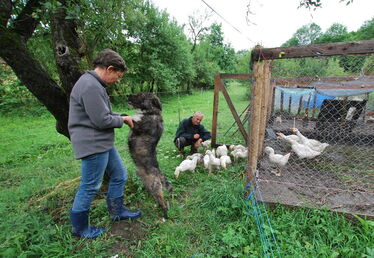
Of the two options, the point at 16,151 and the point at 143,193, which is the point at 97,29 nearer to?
the point at 143,193

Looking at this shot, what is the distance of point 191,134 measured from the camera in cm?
479

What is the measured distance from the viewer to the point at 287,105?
29.5ft

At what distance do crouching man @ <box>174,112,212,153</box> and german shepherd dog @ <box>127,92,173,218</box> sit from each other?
195 centimetres

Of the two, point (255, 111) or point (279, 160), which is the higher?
point (255, 111)

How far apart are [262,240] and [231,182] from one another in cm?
120

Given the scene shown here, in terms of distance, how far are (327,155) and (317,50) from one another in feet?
11.1

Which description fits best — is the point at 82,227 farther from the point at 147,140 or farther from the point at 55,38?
the point at 55,38

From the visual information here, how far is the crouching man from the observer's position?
4652mm

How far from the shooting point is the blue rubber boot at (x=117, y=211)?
2520mm

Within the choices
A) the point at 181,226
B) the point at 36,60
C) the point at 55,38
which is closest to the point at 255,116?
the point at 181,226

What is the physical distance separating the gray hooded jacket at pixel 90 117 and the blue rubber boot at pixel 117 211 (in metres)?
0.87

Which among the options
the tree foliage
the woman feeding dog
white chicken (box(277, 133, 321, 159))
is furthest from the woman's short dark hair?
white chicken (box(277, 133, 321, 159))

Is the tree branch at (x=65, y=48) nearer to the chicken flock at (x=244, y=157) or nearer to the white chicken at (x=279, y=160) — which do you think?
the chicken flock at (x=244, y=157)

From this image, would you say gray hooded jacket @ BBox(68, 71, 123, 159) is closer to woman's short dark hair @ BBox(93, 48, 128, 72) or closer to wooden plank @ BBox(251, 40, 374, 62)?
woman's short dark hair @ BBox(93, 48, 128, 72)
